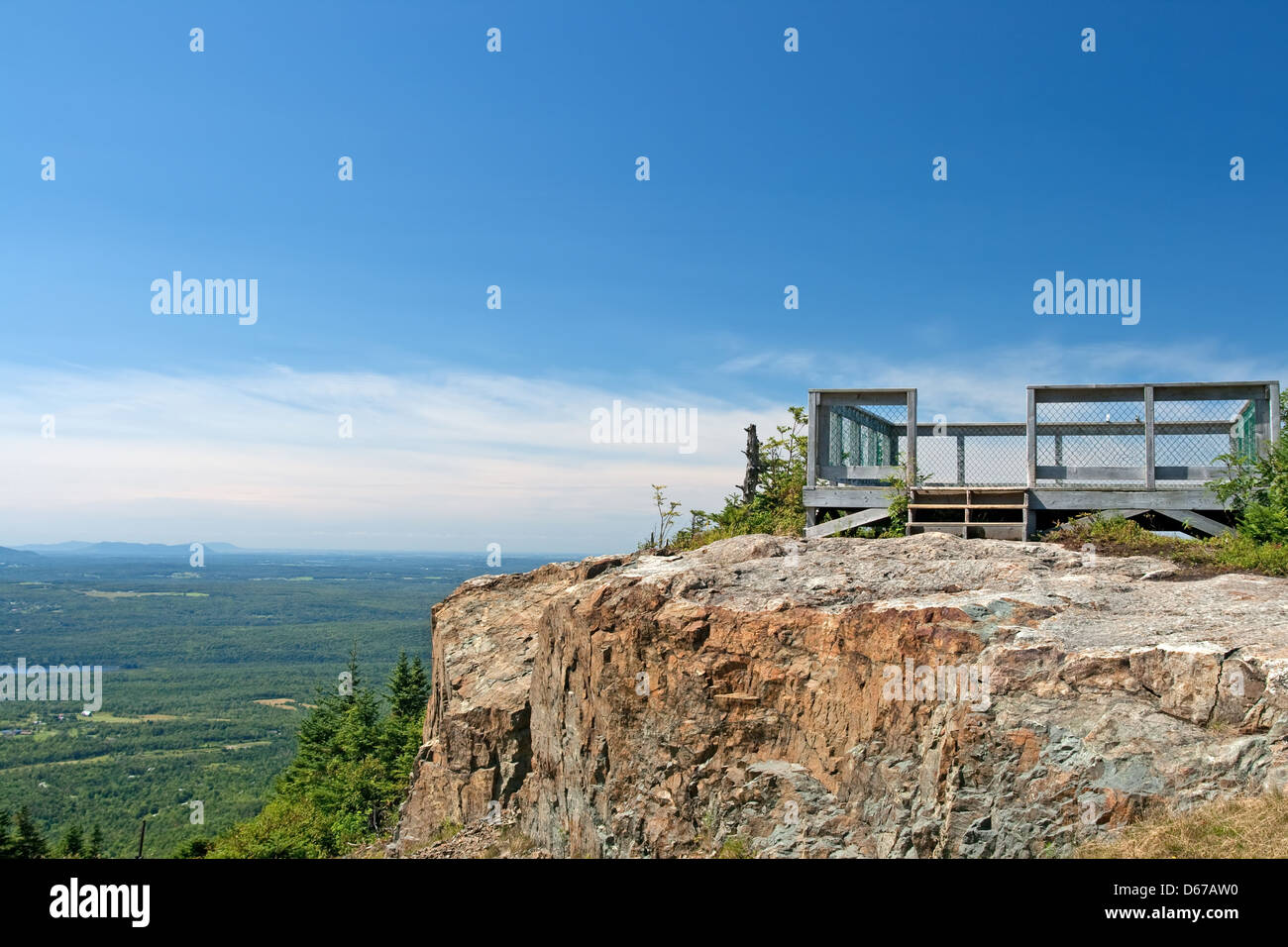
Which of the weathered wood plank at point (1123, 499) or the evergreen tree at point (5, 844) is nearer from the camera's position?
the weathered wood plank at point (1123, 499)

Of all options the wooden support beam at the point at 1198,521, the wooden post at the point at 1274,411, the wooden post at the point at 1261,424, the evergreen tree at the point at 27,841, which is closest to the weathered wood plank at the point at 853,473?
the wooden support beam at the point at 1198,521

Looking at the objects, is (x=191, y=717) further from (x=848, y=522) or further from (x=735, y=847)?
(x=735, y=847)

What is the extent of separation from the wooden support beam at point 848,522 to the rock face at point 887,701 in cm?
207

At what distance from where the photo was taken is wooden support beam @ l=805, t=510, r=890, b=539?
12.4 metres

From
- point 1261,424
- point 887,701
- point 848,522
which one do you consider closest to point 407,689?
point 848,522

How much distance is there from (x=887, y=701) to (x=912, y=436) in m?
6.64

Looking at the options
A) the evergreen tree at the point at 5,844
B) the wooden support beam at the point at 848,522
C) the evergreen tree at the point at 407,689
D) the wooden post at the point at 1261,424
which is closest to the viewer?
the wooden post at the point at 1261,424

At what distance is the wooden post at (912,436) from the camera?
12.5 m

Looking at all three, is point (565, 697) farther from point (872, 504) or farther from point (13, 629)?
point (13, 629)

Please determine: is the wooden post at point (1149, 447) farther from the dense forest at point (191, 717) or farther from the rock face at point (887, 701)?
the dense forest at point (191, 717)

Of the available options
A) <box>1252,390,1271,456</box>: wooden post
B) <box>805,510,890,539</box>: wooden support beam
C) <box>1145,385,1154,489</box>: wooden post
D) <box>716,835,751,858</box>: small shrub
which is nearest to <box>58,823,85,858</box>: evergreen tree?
<box>805,510,890,539</box>: wooden support beam

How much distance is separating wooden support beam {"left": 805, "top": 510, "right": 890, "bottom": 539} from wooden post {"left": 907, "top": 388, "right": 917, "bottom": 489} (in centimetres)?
76
